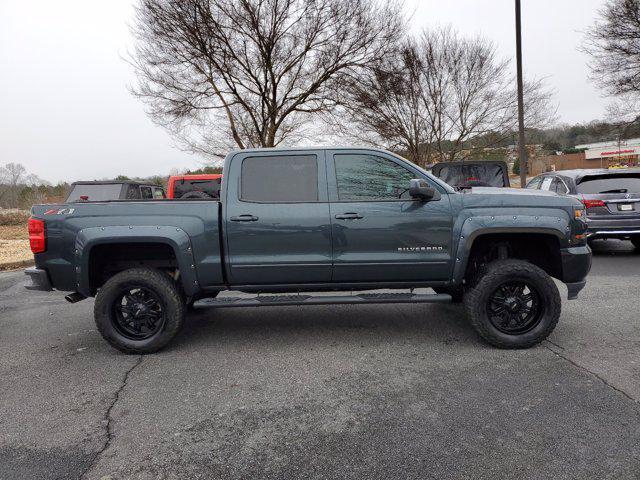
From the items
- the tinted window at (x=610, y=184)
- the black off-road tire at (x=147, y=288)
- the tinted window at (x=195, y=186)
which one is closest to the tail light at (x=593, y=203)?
the tinted window at (x=610, y=184)

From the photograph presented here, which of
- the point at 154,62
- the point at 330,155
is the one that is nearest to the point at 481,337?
the point at 330,155

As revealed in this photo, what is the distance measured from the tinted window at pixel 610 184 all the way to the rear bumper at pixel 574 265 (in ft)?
17.7

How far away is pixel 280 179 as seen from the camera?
14.7ft

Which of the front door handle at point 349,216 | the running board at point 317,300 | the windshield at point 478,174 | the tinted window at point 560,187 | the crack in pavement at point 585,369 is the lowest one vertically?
the crack in pavement at point 585,369

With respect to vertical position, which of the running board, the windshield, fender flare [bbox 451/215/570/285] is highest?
the windshield

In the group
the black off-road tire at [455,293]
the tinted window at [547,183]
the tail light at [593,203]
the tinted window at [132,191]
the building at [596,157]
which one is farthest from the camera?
the building at [596,157]

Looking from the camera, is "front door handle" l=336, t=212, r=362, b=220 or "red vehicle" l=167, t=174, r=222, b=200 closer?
"front door handle" l=336, t=212, r=362, b=220

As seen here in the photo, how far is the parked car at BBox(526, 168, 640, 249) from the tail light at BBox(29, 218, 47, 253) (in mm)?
8549

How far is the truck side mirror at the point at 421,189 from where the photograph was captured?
163 inches

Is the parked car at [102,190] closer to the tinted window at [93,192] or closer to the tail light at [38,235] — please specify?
the tinted window at [93,192]

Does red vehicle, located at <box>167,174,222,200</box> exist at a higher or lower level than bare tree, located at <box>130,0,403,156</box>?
lower

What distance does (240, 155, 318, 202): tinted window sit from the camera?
14.5 ft

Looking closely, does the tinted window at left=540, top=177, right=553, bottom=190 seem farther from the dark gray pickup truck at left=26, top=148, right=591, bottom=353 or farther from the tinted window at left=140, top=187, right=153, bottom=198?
the tinted window at left=140, top=187, right=153, bottom=198

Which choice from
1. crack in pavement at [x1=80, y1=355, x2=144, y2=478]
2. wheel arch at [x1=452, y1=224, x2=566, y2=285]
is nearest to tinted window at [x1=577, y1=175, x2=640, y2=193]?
wheel arch at [x1=452, y1=224, x2=566, y2=285]
